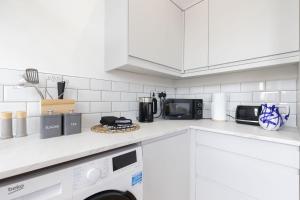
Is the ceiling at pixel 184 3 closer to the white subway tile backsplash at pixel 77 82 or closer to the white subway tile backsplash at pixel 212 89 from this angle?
the white subway tile backsplash at pixel 212 89

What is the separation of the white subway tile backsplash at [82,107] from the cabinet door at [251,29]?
1.16m

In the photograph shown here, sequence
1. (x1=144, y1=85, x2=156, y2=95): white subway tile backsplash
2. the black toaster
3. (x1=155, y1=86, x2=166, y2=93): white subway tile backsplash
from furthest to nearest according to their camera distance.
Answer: (x1=155, y1=86, x2=166, y2=93): white subway tile backsplash → (x1=144, y1=85, x2=156, y2=95): white subway tile backsplash → the black toaster

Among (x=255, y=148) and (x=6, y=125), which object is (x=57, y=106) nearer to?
(x=6, y=125)

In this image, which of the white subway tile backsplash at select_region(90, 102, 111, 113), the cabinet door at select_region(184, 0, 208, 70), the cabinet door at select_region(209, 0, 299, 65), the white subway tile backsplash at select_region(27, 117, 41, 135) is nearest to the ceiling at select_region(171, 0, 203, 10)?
the cabinet door at select_region(184, 0, 208, 70)

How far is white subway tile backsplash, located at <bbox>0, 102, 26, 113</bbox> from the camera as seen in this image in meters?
0.82

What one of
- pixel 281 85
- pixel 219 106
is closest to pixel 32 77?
pixel 219 106

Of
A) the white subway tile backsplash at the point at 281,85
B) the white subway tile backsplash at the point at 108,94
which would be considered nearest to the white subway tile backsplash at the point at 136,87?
the white subway tile backsplash at the point at 108,94

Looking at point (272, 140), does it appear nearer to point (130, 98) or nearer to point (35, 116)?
point (130, 98)

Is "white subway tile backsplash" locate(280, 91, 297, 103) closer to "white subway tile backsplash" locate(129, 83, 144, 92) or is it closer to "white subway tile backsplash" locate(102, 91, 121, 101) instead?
"white subway tile backsplash" locate(129, 83, 144, 92)

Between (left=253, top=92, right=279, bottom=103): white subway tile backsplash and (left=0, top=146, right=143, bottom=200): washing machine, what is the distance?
48.1 inches

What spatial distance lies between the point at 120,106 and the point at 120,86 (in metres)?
0.19

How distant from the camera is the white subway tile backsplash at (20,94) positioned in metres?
0.84

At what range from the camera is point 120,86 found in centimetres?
136

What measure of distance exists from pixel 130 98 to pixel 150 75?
0.38 meters
